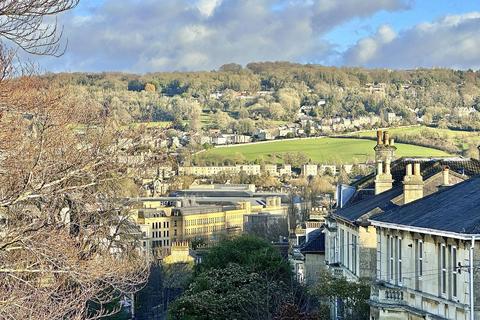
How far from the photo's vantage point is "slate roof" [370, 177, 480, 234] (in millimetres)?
26194

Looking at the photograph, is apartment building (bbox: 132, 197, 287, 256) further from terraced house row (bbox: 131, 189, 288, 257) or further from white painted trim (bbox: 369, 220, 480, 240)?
white painted trim (bbox: 369, 220, 480, 240)

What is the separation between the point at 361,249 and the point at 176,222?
134 m

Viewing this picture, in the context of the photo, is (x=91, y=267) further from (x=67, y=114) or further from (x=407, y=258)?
(x=407, y=258)

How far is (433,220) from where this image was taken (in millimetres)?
28203

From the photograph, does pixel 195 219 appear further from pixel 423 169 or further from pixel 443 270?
pixel 443 270

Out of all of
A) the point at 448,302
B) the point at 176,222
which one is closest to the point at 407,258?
the point at 448,302

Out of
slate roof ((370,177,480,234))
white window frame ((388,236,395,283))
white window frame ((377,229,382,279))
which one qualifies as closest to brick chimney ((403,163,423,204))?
slate roof ((370,177,480,234))

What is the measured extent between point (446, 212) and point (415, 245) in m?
1.37

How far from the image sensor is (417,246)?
29234mm

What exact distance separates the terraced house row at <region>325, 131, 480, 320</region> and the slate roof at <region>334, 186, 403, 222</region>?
0.24ft

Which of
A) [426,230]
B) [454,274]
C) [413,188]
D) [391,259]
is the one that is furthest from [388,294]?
[413,188]

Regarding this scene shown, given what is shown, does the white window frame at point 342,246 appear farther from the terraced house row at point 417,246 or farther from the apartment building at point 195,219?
the apartment building at point 195,219

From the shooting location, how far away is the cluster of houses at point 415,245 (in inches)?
1013

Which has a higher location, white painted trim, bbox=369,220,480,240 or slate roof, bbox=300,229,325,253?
white painted trim, bbox=369,220,480,240
